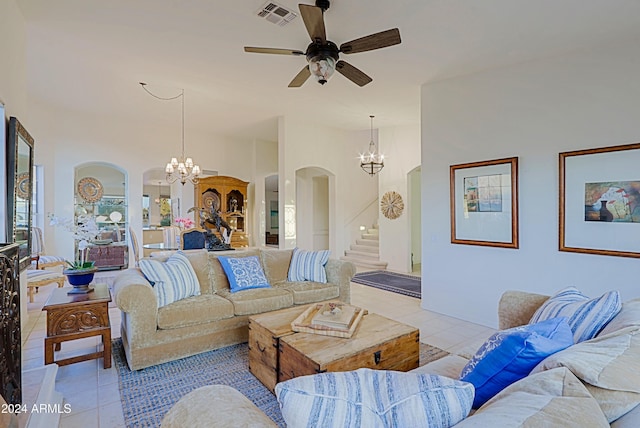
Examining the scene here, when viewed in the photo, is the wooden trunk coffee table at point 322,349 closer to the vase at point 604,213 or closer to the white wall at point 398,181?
the vase at point 604,213

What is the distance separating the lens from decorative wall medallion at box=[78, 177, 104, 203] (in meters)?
7.33

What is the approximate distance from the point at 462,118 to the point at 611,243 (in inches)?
81.3

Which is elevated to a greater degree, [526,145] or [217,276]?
[526,145]

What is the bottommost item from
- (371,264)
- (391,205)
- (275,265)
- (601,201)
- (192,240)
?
(371,264)

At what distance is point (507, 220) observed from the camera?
3768mm

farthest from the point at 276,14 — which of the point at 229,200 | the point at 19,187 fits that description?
the point at 229,200

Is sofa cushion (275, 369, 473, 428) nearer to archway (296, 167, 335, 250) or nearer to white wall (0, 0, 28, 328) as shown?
white wall (0, 0, 28, 328)

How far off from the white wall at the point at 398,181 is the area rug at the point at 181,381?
425cm

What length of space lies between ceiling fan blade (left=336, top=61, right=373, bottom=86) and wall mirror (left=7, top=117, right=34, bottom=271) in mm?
2960

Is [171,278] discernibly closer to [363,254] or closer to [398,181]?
[398,181]

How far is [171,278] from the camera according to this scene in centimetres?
311

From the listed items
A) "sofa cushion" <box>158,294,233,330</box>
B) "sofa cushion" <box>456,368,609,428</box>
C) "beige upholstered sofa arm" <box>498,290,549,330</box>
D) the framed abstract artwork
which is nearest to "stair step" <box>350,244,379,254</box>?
the framed abstract artwork

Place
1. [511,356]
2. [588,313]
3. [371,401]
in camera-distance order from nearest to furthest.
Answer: [371,401], [511,356], [588,313]

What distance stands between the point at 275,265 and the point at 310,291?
0.64m
